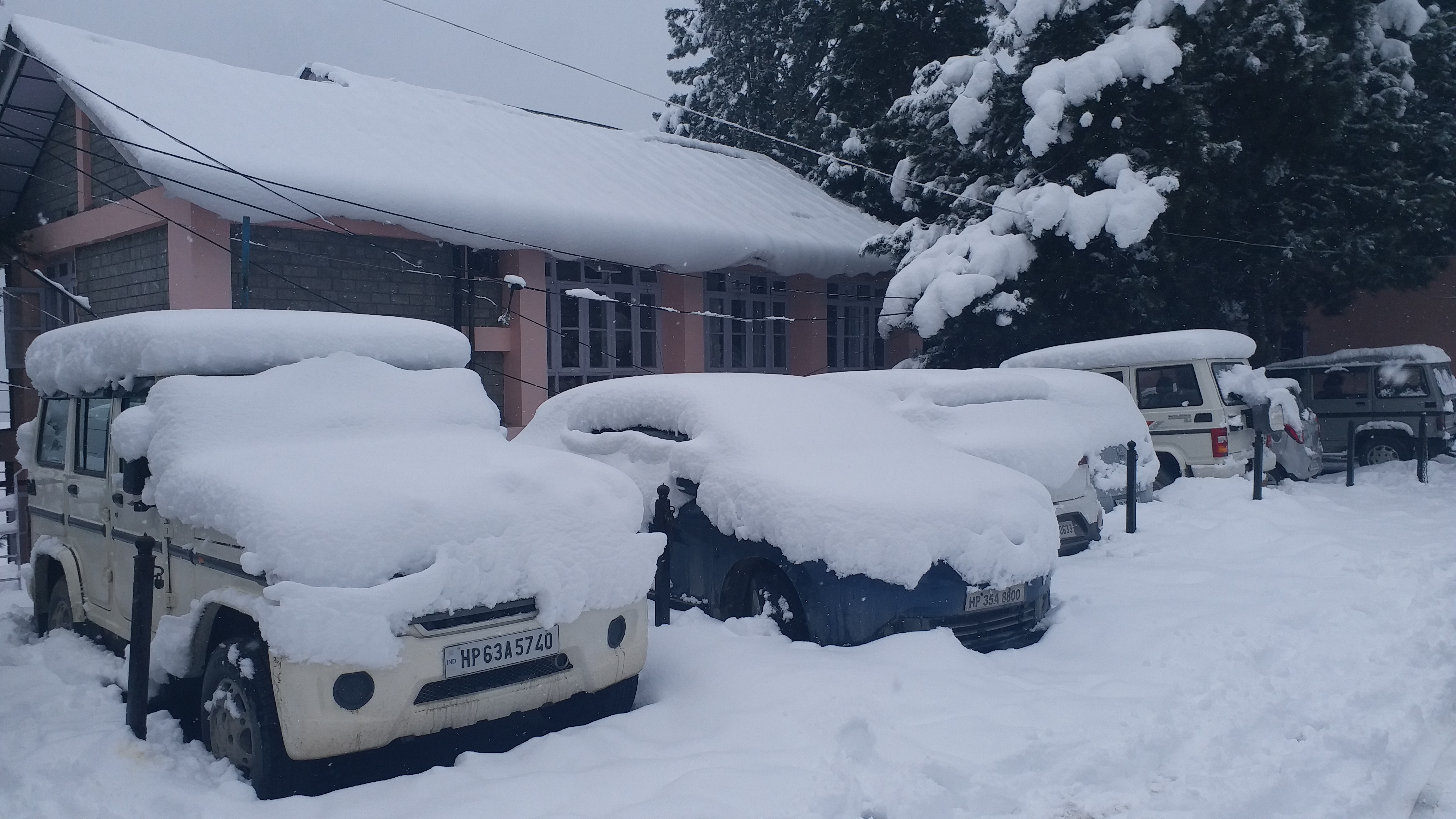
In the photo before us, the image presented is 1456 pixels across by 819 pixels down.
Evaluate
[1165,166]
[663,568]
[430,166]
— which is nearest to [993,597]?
[663,568]

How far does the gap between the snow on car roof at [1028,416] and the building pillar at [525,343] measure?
15.4 ft

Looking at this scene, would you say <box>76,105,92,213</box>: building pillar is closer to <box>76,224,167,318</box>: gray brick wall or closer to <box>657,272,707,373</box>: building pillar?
<box>76,224,167,318</box>: gray brick wall

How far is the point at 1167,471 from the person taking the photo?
11.8m

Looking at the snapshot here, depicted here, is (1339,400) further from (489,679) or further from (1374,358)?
(489,679)

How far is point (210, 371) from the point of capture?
5.13 m

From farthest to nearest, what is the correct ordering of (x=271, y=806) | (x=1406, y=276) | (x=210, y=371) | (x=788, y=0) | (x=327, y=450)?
(x=788, y=0) → (x=1406, y=276) → (x=210, y=371) → (x=327, y=450) → (x=271, y=806)

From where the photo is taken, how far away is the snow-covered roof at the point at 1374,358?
47.3 ft

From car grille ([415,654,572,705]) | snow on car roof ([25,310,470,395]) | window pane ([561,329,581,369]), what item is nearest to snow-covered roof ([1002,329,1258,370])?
window pane ([561,329,581,369])

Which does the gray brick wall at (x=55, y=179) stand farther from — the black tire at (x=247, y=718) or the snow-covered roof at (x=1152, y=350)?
the snow-covered roof at (x=1152, y=350)

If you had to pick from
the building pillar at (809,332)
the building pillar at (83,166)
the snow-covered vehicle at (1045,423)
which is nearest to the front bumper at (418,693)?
the snow-covered vehicle at (1045,423)

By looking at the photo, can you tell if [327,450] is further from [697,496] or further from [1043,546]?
[1043,546]

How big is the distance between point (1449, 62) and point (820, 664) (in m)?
18.1

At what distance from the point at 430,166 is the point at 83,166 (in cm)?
420

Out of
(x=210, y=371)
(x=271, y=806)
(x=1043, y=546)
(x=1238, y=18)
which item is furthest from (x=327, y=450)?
(x=1238, y=18)
